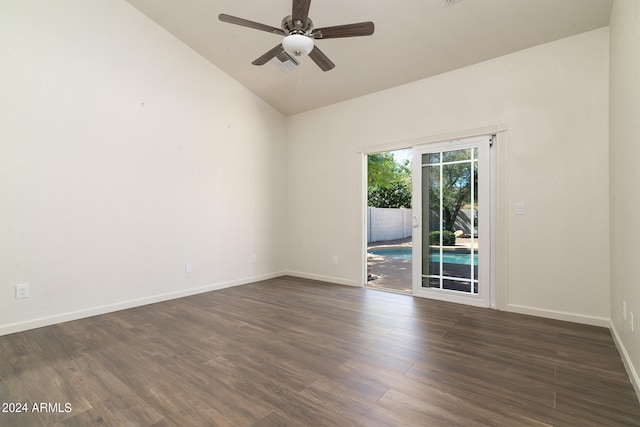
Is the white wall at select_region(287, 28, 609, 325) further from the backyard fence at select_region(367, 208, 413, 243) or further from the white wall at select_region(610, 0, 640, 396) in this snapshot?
the backyard fence at select_region(367, 208, 413, 243)

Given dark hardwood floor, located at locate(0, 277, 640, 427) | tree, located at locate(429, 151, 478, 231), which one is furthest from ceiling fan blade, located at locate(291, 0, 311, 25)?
dark hardwood floor, located at locate(0, 277, 640, 427)

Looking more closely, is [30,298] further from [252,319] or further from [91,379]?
[252,319]

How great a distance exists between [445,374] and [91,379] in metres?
2.42

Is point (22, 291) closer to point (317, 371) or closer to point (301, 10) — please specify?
point (317, 371)

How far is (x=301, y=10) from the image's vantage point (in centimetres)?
232

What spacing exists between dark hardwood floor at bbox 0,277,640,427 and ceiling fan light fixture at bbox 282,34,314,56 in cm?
247

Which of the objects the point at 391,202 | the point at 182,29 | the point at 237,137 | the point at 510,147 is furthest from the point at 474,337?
the point at 391,202

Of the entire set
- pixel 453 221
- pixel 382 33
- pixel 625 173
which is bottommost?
pixel 453 221

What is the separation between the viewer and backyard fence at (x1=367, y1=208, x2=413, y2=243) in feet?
36.1

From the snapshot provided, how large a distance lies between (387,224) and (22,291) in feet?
33.9

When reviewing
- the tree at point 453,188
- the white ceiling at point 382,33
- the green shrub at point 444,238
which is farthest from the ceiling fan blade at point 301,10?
the green shrub at point 444,238

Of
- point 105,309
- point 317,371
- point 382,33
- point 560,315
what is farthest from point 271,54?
point 560,315

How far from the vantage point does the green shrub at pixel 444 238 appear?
393 cm

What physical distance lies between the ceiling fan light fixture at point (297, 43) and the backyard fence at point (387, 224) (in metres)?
8.52
